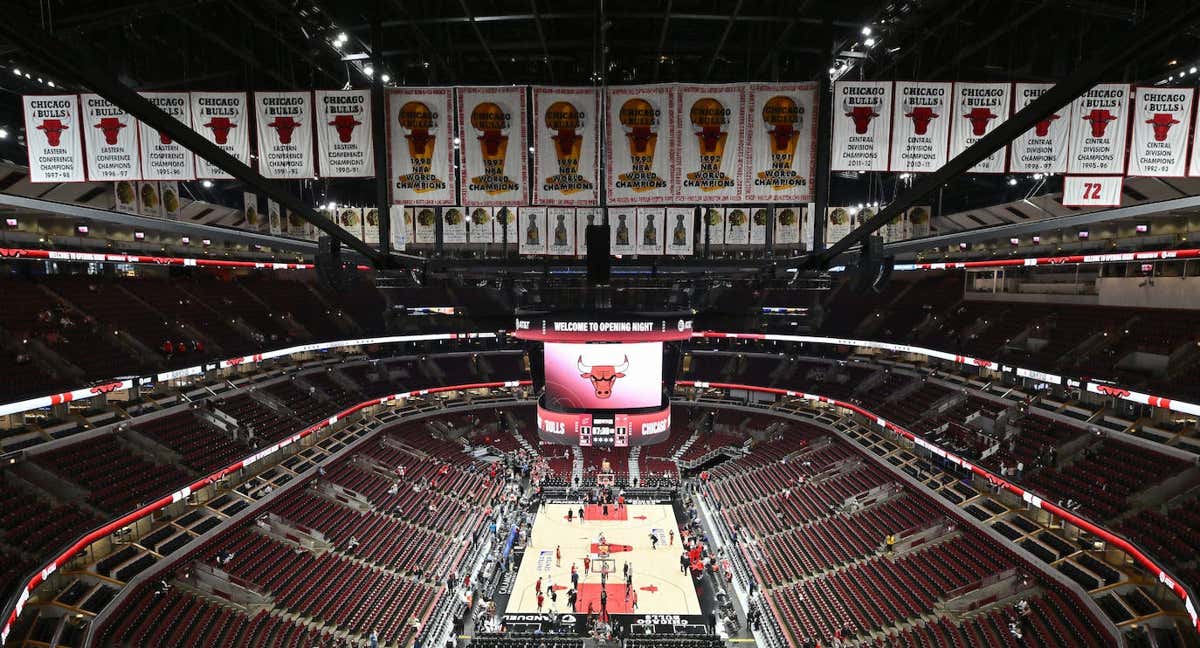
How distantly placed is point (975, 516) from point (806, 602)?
22.4 feet

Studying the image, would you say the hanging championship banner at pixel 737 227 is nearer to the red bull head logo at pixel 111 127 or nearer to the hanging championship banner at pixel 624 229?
the hanging championship banner at pixel 624 229

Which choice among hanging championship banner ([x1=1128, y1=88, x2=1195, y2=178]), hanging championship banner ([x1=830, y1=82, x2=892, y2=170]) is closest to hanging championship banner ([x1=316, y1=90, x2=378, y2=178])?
hanging championship banner ([x1=830, y1=82, x2=892, y2=170])

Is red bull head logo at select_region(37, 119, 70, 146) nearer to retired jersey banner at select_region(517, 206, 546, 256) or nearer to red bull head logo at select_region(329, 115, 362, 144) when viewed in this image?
red bull head logo at select_region(329, 115, 362, 144)

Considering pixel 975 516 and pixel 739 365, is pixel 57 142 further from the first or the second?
pixel 739 365

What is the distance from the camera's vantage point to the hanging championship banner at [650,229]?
12312mm

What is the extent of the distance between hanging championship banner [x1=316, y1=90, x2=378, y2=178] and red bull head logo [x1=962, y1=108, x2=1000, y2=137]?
10434 millimetres

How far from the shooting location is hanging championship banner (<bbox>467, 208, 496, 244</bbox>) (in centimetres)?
1412

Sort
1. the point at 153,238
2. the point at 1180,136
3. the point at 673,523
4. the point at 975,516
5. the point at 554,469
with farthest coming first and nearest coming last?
the point at 554,469 < the point at 673,523 < the point at 153,238 < the point at 975,516 < the point at 1180,136

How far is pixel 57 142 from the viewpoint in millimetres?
9133

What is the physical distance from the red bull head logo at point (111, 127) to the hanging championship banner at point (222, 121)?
4.04 ft

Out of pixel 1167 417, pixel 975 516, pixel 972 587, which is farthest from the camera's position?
pixel 975 516

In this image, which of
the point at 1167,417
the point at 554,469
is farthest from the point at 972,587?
the point at 554,469

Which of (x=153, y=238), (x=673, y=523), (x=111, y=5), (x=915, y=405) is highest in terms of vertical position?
(x=111, y=5)

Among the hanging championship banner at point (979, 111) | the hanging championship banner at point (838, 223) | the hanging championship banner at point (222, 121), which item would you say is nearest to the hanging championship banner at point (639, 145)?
the hanging championship banner at point (979, 111)
